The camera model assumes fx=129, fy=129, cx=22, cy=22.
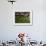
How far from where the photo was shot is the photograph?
15.0ft

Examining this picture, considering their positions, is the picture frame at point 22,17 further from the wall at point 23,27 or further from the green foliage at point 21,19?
the wall at point 23,27

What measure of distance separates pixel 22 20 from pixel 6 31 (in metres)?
0.69

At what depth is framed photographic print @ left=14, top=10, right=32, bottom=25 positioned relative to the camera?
4.56 metres

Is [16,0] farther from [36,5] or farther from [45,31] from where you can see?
[45,31]

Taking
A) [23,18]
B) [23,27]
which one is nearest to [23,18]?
[23,18]

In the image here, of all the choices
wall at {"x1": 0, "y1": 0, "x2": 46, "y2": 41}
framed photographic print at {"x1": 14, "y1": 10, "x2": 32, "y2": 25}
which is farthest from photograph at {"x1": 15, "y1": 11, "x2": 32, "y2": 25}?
wall at {"x1": 0, "y1": 0, "x2": 46, "y2": 41}

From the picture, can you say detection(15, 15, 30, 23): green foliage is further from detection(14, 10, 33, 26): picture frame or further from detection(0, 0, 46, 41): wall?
detection(0, 0, 46, 41): wall

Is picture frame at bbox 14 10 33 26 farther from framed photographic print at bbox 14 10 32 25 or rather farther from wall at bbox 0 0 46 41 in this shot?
wall at bbox 0 0 46 41

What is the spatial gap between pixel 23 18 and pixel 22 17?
0.05 m

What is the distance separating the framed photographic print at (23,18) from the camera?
4.56m

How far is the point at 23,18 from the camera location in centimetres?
459

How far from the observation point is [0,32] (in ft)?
15.0

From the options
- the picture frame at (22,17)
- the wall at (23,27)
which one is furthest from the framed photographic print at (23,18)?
the wall at (23,27)

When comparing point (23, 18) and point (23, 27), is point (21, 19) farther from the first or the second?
point (23, 27)
